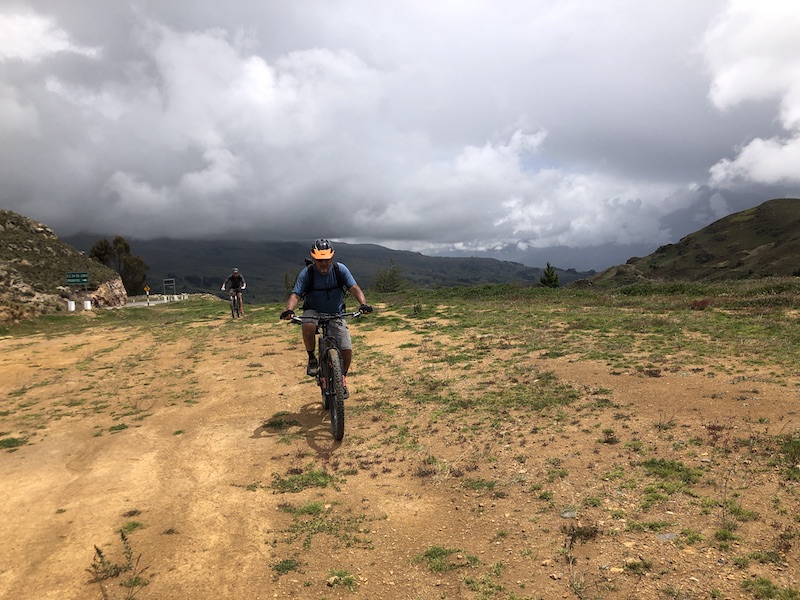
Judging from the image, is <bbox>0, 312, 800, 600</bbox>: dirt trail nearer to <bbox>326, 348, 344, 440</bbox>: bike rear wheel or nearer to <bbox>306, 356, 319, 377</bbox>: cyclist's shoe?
<bbox>326, 348, 344, 440</bbox>: bike rear wheel

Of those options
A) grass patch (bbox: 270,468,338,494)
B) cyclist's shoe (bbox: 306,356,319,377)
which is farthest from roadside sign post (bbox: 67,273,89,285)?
grass patch (bbox: 270,468,338,494)

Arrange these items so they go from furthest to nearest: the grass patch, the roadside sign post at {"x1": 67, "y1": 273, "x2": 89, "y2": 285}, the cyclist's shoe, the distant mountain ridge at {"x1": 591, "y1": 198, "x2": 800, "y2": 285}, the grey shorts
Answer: the distant mountain ridge at {"x1": 591, "y1": 198, "x2": 800, "y2": 285} → the roadside sign post at {"x1": 67, "y1": 273, "x2": 89, "y2": 285} → the cyclist's shoe → the grey shorts → the grass patch

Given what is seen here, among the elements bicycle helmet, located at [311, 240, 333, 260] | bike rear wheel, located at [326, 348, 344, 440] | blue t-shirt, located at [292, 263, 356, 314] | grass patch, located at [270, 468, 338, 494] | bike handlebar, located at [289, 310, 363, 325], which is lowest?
grass patch, located at [270, 468, 338, 494]

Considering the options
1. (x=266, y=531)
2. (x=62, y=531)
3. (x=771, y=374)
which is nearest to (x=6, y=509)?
(x=62, y=531)

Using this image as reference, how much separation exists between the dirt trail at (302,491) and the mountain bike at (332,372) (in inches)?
17.5

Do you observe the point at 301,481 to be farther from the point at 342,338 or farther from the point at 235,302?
the point at 235,302

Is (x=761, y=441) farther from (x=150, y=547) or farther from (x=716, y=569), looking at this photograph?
(x=150, y=547)

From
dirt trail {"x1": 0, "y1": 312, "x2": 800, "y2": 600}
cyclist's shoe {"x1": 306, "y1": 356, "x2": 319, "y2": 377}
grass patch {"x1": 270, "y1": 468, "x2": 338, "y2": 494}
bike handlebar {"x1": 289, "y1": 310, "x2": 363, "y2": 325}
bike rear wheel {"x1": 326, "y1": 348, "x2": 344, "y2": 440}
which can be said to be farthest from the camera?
cyclist's shoe {"x1": 306, "y1": 356, "x2": 319, "y2": 377}

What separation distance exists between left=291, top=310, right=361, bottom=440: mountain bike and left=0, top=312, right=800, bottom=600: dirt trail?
45cm

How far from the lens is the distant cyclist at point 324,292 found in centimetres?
847

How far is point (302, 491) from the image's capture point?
235 inches

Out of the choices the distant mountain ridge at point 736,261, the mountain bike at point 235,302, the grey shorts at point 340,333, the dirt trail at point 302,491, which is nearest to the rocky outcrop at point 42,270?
the mountain bike at point 235,302

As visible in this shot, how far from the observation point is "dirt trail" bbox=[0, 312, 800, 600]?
4.14 metres

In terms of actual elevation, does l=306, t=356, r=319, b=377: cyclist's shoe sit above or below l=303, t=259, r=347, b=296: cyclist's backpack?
below
